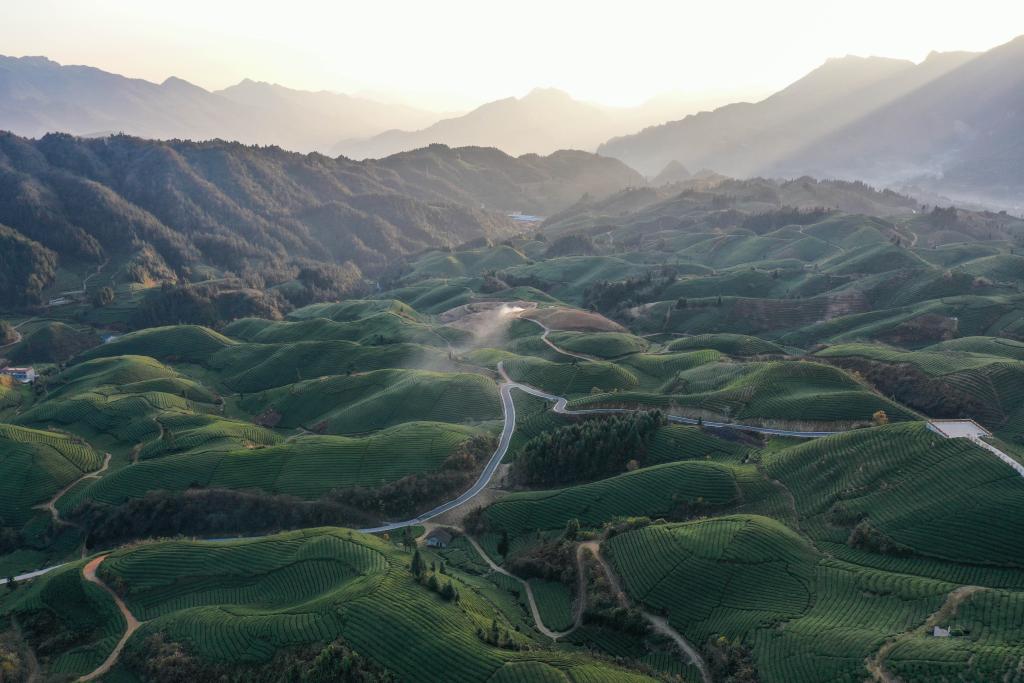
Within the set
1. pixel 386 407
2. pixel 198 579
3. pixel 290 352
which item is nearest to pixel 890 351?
pixel 386 407

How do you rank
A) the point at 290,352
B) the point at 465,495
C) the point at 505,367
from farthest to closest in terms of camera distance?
the point at 290,352
the point at 505,367
the point at 465,495

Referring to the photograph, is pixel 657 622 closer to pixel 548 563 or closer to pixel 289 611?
pixel 548 563

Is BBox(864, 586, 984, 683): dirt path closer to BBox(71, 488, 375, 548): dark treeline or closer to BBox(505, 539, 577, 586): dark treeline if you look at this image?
BBox(505, 539, 577, 586): dark treeline

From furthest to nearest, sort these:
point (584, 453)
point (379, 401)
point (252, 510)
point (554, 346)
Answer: point (554, 346), point (379, 401), point (584, 453), point (252, 510)

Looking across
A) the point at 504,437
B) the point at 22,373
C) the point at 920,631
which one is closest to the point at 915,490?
the point at 920,631

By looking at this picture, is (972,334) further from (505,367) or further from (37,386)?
(37,386)

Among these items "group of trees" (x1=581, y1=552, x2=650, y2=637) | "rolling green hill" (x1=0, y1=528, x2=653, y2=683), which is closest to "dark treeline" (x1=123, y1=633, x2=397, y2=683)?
"rolling green hill" (x1=0, y1=528, x2=653, y2=683)
